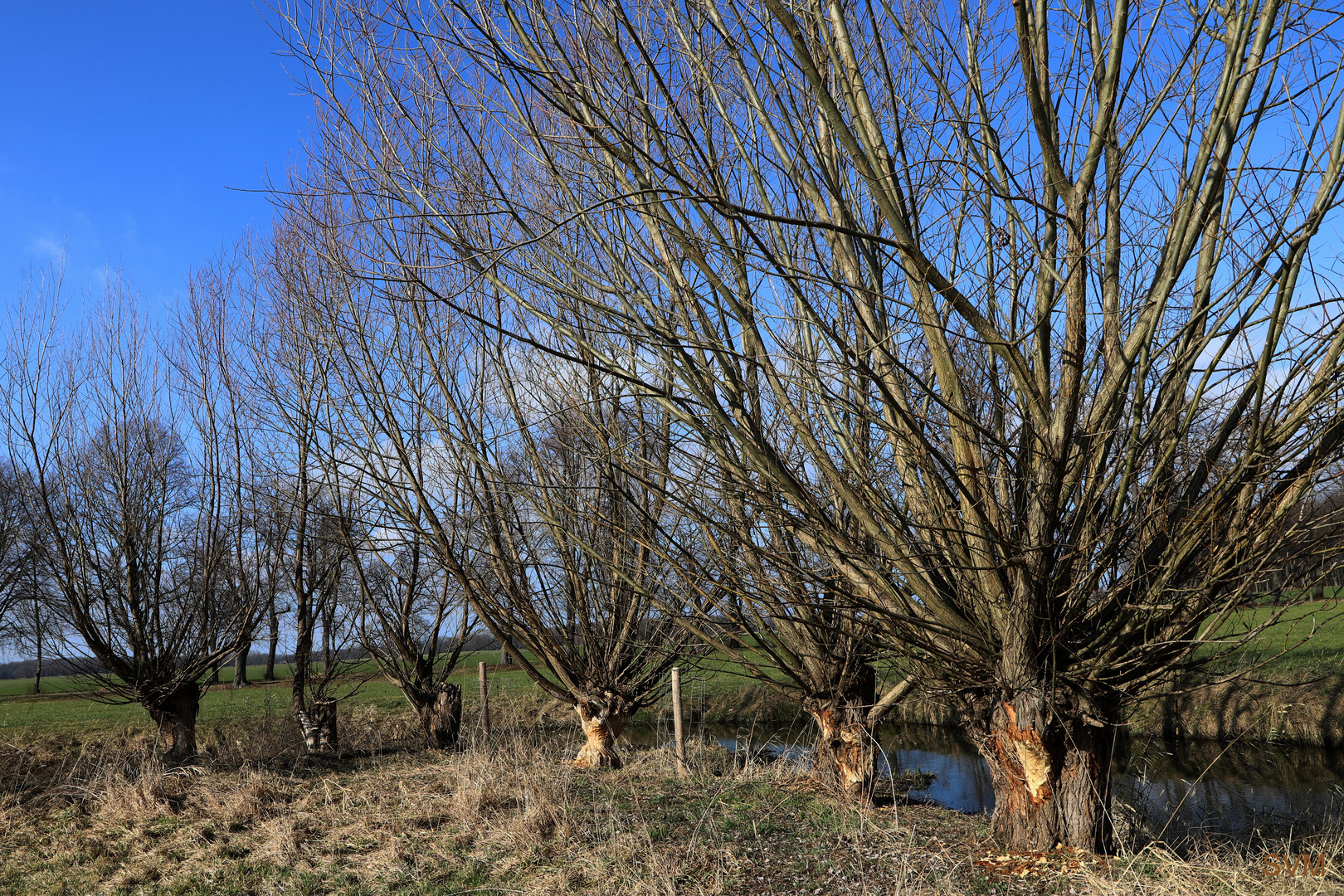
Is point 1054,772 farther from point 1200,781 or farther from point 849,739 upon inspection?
point 1200,781

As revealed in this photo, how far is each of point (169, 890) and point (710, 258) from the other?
4979 mm

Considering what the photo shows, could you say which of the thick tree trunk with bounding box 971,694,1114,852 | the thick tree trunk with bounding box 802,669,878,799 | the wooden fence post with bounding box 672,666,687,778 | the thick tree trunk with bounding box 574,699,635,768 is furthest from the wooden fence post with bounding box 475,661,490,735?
the thick tree trunk with bounding box 971,694,1114,852

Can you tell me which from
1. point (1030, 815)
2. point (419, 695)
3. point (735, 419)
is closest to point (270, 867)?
point (735, 419)

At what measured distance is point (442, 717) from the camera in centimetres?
1032

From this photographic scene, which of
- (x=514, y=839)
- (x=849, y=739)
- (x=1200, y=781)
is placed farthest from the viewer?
(x=1200, y=781)

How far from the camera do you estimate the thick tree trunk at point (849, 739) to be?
623 cm

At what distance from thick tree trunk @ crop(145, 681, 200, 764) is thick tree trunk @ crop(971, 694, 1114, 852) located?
8.36 metres

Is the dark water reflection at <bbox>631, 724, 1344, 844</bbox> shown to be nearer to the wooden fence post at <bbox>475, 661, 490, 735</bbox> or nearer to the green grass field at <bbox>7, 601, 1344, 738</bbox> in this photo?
the wooden fence post at <bbox>475, 661, 490, 735</bbox>

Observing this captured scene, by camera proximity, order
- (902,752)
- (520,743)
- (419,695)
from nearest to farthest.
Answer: (520,743) < (419,695) < (902,752)

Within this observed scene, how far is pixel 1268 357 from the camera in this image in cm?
308

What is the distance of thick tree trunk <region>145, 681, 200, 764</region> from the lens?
8812 mm

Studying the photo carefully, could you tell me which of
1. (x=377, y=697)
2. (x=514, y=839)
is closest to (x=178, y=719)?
(x=514, y=839)

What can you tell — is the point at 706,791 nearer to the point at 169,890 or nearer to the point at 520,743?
the point at 520,743

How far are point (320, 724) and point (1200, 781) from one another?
1068cm
